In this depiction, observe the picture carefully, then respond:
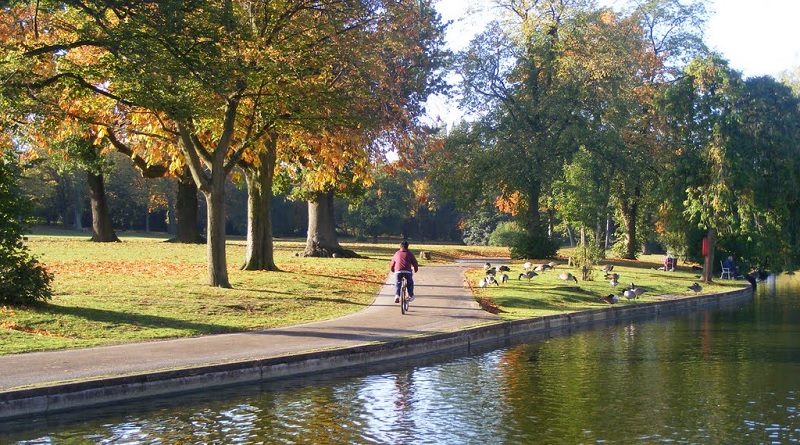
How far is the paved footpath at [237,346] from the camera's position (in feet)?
39.1

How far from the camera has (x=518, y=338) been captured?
62.7 feet

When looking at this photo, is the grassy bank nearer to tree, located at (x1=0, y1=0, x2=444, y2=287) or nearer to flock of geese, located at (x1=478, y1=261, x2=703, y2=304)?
flock of geese, located at (x1=478, y1=261, x2=703, y2=304)

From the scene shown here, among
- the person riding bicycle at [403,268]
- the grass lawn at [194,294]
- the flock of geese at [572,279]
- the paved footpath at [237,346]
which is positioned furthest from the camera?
the flock of geese at [572,279]

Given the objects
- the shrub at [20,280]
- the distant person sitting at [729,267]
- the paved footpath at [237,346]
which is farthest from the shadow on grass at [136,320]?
the distant person sitting at [729,267]

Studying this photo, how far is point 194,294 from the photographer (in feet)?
69.1

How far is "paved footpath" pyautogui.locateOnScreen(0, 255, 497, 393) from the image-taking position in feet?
39.1

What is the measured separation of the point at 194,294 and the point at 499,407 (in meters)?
11.6

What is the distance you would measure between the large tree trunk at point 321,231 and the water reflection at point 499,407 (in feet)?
76.1

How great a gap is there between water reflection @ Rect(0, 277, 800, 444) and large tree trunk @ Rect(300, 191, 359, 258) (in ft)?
76.1

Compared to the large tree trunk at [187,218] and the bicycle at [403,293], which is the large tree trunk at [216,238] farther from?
the large tree trunk at [187,218]

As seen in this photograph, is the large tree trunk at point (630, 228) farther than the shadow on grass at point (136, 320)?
Yes

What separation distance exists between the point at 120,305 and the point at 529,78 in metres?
30.7

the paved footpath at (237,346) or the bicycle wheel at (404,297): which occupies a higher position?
the bicycle wheel at (404,297)

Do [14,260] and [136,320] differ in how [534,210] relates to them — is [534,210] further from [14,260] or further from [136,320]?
[14,260]
